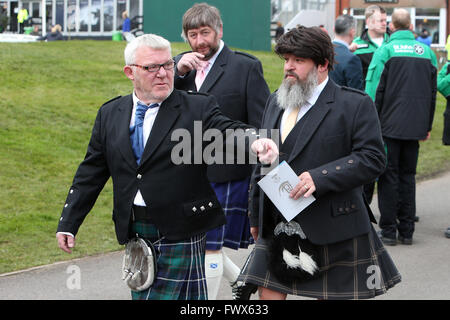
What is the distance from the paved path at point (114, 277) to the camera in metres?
6.09

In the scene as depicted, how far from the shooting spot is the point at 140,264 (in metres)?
4.07

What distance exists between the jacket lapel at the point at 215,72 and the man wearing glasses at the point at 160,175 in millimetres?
1177

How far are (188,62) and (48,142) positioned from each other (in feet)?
23.3

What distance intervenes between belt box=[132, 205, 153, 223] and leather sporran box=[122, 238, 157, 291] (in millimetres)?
107

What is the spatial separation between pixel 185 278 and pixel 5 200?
18.2ft

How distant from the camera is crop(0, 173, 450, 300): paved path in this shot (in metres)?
6.09

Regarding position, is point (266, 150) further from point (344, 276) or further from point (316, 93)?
point (344, 276)

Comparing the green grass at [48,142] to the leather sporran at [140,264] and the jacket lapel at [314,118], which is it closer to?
the leather sporran at [140,264]

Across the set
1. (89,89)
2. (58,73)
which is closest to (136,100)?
(89,89)

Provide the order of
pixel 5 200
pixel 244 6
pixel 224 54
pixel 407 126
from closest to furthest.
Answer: pixel 224 54 → pixel 407 126 → pixel 5 200 → pixel 244 6

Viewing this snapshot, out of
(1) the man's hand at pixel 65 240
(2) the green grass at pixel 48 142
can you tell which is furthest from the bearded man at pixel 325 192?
(2) the green grass at pixel 48 142

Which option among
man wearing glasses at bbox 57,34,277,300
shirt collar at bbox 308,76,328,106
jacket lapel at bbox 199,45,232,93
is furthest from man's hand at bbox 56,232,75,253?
jacket lapel at bbox 199,45,232,93

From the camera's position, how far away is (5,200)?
9.14 meters
